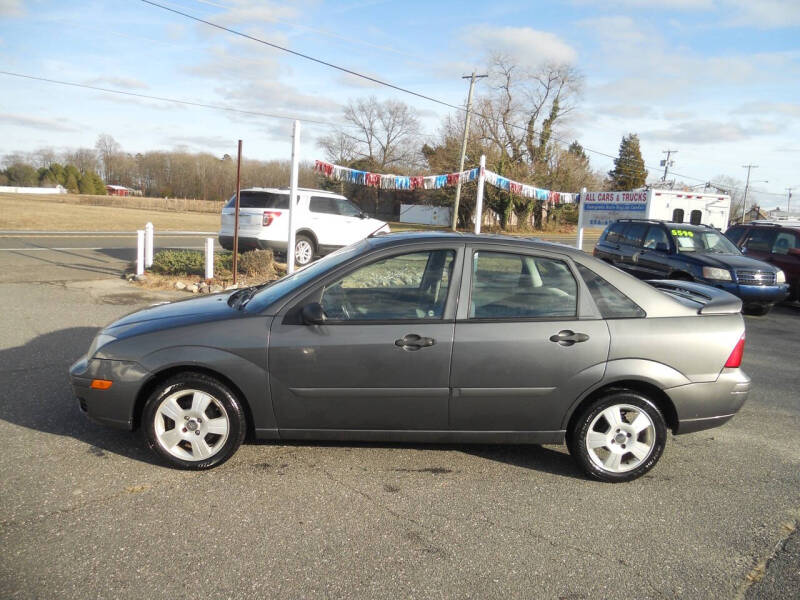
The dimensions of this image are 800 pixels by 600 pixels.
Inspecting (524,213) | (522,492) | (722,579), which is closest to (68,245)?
(522,492)

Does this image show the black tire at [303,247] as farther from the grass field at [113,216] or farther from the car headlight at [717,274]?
the car headlight at [717,274]

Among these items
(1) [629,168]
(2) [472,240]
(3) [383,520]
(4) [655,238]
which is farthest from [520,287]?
(1) [629,168]

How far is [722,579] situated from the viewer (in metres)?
2.97

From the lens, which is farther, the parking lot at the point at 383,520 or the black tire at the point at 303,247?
the black tire at the point at 303,247

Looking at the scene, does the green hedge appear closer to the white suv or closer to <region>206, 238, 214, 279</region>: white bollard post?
<region>206, 238, 214, 279</region>: white bollard post

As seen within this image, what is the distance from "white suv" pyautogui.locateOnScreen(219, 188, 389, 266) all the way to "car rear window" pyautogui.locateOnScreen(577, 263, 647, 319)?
10768 mm

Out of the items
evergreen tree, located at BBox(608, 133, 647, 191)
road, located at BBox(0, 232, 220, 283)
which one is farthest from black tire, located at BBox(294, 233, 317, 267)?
evergreen tree, located at BBox(608, 133, 647, 191)

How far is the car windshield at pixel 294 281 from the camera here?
403 cm

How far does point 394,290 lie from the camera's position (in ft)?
13.6

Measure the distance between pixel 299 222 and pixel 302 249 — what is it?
0.71m

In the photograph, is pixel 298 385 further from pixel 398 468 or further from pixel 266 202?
pixel 266 202

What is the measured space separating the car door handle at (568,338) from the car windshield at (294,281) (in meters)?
1.47

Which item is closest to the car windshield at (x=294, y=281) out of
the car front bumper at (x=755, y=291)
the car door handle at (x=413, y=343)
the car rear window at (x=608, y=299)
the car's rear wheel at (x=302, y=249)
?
the car door handle at (x=413, y=343)

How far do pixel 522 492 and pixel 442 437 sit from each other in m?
0.61
